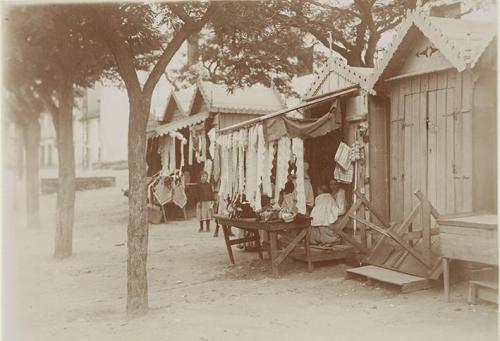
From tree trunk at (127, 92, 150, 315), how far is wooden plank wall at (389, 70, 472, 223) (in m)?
4.42

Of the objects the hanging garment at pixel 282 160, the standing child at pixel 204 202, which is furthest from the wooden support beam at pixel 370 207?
the standing child at pixel 204 202

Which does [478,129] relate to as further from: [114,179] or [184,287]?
[114,179]

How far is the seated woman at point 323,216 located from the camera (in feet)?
36.8

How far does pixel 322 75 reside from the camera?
12.7 metres

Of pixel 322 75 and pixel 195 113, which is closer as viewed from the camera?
pixel 322 75

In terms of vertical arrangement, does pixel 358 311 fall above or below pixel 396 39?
below

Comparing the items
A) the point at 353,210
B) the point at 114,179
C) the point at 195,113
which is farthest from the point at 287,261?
the point at 114,179

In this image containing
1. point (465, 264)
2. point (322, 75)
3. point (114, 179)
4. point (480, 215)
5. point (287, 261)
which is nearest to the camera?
point (480, 215)

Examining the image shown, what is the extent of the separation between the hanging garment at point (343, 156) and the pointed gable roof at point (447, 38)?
1.76 m

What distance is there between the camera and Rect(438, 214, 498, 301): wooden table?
253 inches

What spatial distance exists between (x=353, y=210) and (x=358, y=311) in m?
2.57

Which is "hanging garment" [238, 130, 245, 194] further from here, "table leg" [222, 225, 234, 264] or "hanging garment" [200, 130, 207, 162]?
"hanging garment" [200, 130, 207, 162]

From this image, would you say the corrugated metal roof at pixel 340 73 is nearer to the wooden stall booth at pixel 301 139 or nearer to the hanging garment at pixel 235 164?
the wooden stall booth at pixel 301 139

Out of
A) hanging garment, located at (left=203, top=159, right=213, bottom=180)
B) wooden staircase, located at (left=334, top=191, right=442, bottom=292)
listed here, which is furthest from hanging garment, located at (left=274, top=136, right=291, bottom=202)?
hanging garment, located at (left=203, top=159, right=213, bottom=180)
